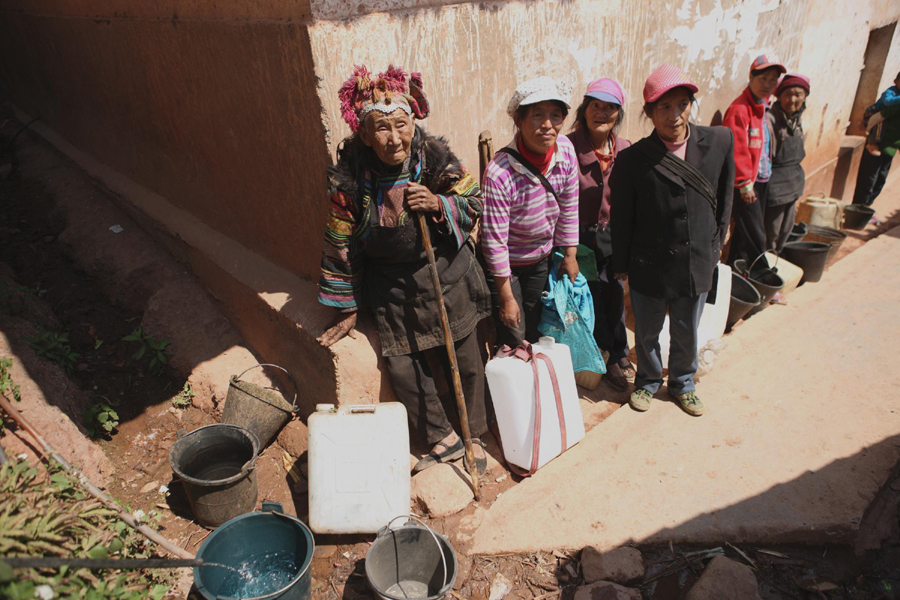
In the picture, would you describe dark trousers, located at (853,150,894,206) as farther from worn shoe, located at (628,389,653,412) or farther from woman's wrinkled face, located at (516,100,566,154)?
woman's wrinkled face, located at (516,100,566,154)

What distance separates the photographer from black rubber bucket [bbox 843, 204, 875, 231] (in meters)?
6.73

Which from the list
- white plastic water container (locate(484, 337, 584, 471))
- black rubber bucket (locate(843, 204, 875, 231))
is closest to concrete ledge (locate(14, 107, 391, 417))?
white plastic water container (locate(484, 337, 584, 471))

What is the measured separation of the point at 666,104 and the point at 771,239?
3.14 meters

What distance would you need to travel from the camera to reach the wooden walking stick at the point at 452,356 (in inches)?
109

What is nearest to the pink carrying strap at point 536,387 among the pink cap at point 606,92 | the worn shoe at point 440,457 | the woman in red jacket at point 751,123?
the worn shoe at point 440,457

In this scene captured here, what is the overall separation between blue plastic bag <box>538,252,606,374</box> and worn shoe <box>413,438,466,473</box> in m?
0.92

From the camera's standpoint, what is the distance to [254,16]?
2.84 metres

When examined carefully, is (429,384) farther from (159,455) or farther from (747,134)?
(747,134)

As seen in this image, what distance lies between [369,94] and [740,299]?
3.53m

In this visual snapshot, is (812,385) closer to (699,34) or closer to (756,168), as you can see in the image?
(756,168)

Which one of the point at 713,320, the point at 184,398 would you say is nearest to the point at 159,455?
the point at 184,398

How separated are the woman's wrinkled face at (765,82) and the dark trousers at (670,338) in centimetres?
205

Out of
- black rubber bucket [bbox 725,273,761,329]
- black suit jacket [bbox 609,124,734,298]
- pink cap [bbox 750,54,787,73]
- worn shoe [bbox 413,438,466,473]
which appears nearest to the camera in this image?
black suit jacket [bbox 609,124,734,298]

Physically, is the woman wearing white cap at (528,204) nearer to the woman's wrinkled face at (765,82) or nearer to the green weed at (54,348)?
the woman's wrinkled face at (765,82)
